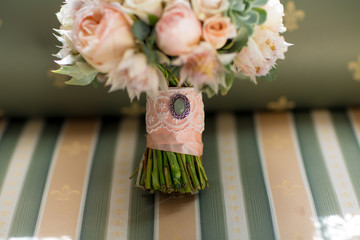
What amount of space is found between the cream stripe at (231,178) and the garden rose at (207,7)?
1.41 feet

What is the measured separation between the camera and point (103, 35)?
26.7 inches

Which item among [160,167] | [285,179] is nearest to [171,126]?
[160,167]

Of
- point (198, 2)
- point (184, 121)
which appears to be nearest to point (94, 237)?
point (184, 121)

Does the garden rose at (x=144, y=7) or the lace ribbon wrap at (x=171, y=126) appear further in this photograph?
the lace ribbon wrap at (x=171, y=126)

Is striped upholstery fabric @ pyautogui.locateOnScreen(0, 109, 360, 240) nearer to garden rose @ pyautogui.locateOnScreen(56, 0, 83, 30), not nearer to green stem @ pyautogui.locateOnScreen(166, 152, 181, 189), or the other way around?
green stem @ pyautogui.locateOnScreen(166, 152, 181, 189)

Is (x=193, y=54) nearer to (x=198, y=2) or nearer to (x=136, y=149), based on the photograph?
(x=198, y=2)

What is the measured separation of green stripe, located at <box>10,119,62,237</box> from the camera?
2.98 ft

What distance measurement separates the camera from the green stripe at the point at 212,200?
880 millimetres

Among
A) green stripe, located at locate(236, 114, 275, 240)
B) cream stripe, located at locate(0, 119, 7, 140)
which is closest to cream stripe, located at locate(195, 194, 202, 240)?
green stripe, located at locate(236, 114, 275, 240)

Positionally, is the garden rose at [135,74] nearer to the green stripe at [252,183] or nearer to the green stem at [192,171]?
the green stem at [192,171]

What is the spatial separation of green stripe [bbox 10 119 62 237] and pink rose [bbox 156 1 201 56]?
1.64 ft

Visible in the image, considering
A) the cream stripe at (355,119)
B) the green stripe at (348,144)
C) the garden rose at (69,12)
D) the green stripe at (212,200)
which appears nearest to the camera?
the garden rose at (69,12)

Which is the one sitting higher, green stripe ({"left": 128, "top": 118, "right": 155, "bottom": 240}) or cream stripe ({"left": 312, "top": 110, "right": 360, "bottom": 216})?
cream stripe ({"left": 312, "top": 110, "right": 360, "bottom": 216})

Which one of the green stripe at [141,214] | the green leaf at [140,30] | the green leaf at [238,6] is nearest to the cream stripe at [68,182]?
the green stripe at [141,214]
